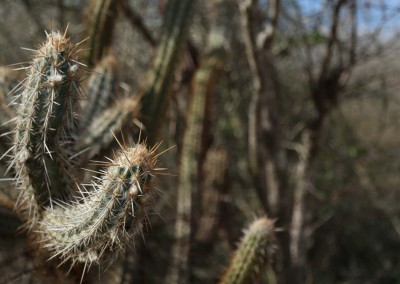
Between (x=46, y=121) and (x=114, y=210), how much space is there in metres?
0.48

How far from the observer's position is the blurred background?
421 centimetres

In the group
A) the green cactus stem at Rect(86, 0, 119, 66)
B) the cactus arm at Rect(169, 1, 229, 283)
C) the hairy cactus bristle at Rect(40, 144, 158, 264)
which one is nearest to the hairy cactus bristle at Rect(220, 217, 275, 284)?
the hairy cactus bristle at Rect(40, 144, 158, 264)

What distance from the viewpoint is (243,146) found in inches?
243

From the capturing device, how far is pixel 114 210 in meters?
2.07

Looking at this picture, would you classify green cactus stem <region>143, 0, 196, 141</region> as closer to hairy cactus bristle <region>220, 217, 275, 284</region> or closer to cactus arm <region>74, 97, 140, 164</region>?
cactus arm <region>74, 97, 140, 164</region>

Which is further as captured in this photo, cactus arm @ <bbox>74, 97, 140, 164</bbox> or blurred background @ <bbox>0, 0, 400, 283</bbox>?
blurred background @ <bbox>0, 0, 400, 283</bbox>

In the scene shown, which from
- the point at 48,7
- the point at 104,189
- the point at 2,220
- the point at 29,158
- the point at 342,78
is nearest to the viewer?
the point at 104,189

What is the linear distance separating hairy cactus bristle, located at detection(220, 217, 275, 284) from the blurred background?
59cm

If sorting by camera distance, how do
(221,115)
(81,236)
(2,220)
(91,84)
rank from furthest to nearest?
(221,115) < (91,84) < (2,220) < (81,236)

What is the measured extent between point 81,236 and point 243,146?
406cm

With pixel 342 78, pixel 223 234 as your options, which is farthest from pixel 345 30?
pixel 223 234

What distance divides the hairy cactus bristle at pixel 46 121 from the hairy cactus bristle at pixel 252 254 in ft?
2.83

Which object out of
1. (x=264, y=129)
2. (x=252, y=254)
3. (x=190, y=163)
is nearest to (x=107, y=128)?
(x=252, y=254)

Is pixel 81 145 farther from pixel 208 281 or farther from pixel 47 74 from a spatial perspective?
pixel 208 281
